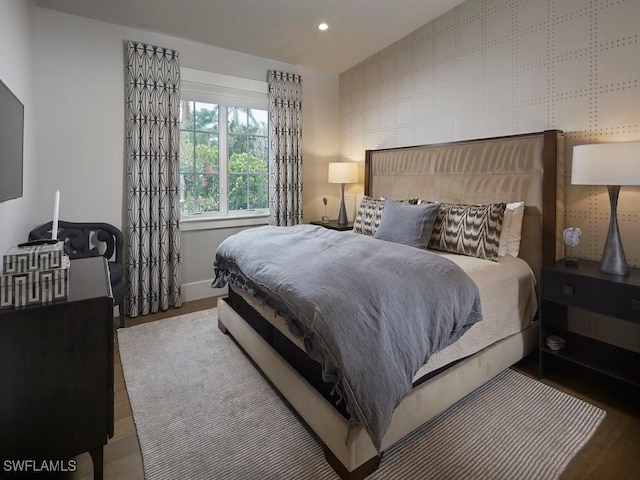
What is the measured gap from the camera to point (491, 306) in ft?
7.22

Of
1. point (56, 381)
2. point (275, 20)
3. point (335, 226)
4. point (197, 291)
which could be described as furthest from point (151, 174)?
point (56, 381)

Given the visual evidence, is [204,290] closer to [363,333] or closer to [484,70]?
[363,333]

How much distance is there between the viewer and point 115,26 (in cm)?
325

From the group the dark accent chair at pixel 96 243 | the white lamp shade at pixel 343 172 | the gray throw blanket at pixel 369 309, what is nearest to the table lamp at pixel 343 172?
the white lamp shade at pixel 343 172

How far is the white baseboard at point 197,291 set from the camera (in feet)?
12.8

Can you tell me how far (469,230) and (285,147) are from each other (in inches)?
98.2

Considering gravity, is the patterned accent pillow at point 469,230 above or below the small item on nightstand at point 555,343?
above

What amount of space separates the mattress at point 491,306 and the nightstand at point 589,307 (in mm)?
144

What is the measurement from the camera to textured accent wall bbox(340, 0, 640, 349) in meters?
2.34

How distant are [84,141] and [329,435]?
3.25 m

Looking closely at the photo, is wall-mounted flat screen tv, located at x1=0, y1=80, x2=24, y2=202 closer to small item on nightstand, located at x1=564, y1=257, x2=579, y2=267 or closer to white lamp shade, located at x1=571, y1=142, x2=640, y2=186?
white lamp shade, located at x1=571, y1=142, x2=640, y2=186

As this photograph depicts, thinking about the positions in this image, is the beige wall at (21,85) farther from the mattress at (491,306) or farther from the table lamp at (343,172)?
the table lamp at (343,172)

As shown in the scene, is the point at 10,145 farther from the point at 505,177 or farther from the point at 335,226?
the point at 505,177

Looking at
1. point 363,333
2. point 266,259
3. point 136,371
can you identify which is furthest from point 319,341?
point 136,371
